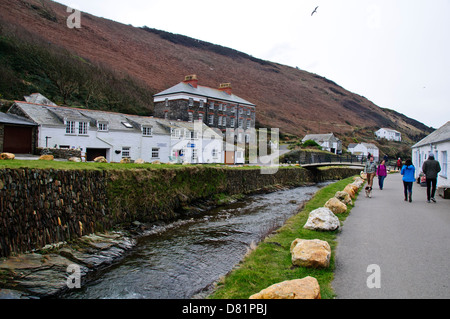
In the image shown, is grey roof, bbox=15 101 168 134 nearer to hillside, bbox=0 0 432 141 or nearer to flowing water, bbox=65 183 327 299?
hillside, bbox=0 0 432 141

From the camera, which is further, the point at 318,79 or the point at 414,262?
the point at 318,79

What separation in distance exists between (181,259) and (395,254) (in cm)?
589

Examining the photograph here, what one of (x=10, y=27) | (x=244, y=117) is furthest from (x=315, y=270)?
(x=10, y=27)

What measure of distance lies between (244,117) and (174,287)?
200 feet

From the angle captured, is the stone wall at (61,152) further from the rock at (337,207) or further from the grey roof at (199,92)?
the grey roof at (199,92)

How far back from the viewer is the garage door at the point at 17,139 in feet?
83.0

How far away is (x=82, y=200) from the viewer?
11.4 meters

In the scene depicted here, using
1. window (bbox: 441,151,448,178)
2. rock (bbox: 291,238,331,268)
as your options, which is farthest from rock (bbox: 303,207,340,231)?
window (bbox: 441,151,448,178)

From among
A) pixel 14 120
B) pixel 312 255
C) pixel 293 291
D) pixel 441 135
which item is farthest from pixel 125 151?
pixel 293 291

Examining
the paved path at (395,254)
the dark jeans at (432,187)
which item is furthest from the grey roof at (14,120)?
the dark jeans at (432,187)

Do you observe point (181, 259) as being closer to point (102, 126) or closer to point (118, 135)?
point (102, 126)

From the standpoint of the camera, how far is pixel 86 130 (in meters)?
29.2
